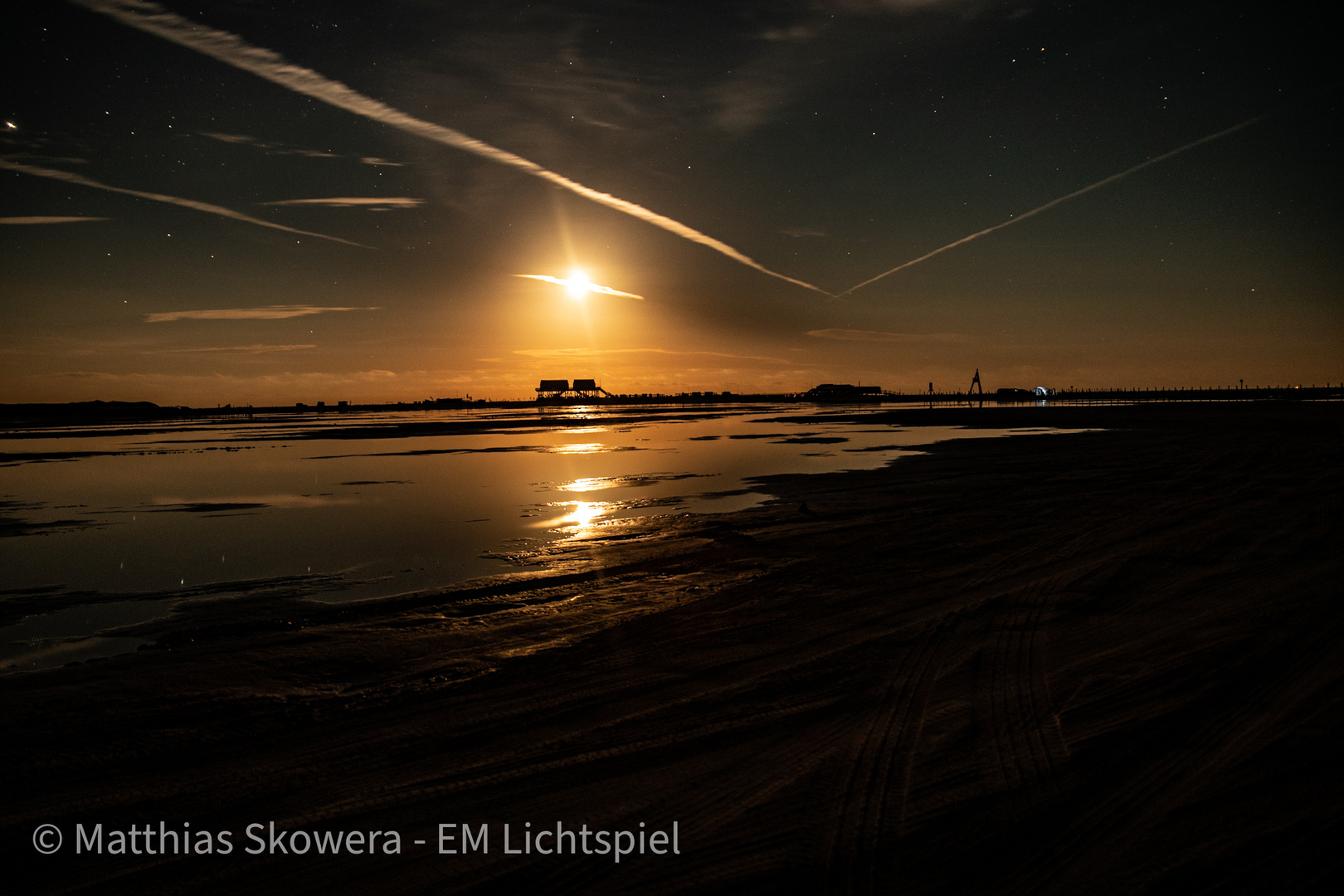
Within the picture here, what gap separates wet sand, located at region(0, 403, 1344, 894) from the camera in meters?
3.51

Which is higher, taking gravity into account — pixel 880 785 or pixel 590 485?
pixel 590 485

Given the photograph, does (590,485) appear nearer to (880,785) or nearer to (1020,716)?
(1020,716)

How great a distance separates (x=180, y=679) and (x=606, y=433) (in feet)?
140

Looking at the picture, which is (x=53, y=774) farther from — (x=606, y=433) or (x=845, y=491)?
(x=606, y=433)

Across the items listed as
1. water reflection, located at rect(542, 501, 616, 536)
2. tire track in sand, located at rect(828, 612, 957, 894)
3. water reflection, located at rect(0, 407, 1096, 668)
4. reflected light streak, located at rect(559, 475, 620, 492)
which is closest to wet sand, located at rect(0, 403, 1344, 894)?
tire track in sand, located at rect(828, 612, 957, 894)

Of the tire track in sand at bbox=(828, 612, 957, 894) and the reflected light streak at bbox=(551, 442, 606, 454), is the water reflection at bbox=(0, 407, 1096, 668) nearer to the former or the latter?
the reflected light streak at bbox=(551, 442, 606, 454)

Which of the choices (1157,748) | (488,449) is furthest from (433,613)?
(488,449)

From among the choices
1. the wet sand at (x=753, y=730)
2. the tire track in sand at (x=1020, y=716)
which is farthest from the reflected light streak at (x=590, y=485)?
the tire track in sand at (x=1020, y=716)

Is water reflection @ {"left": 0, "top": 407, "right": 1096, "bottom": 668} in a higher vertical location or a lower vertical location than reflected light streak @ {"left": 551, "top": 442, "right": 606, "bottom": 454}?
lower

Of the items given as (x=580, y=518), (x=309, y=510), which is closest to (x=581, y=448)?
(x=309, y=510)

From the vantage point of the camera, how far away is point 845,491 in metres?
17.3

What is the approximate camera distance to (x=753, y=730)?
192 inches

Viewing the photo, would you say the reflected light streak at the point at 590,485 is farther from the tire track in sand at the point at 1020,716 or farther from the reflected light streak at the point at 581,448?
the tire track in sand at the point at 1020,716

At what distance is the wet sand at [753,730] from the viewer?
3.51m
